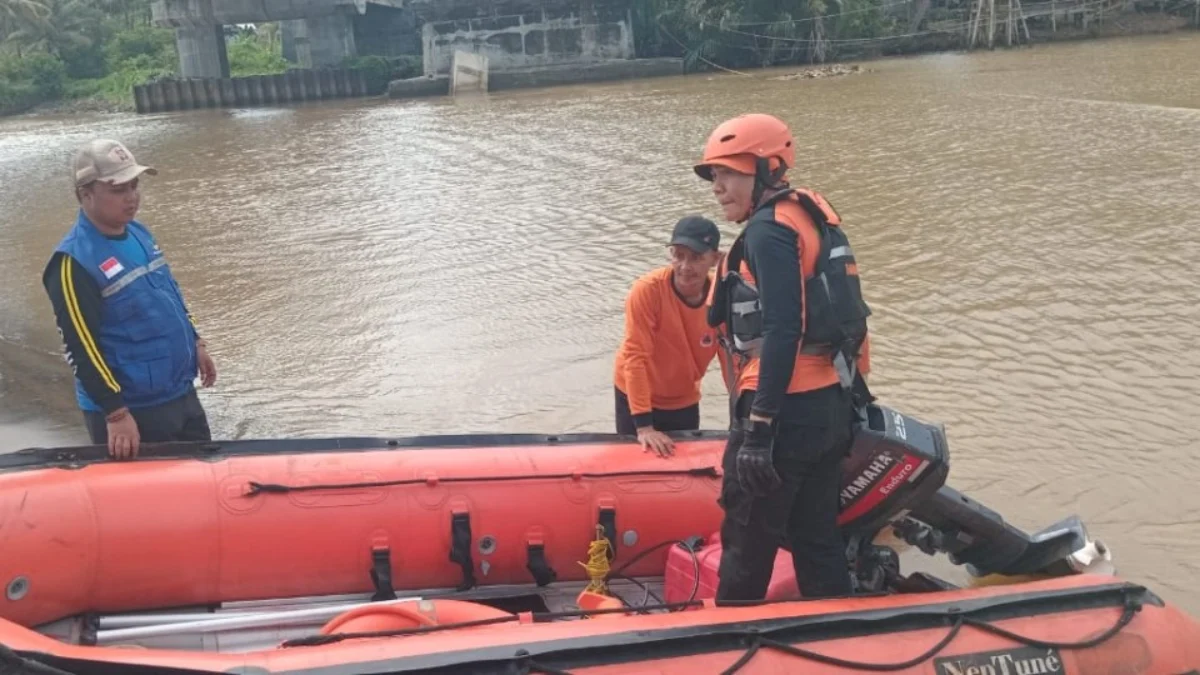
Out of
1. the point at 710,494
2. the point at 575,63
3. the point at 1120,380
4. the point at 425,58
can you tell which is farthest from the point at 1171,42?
the point at 710,494

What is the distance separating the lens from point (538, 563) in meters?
3.30

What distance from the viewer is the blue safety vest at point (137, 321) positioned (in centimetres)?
306

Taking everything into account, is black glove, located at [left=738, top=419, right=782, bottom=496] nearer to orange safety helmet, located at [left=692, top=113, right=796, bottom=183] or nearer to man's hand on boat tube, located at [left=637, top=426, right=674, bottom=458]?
orange safety helmet, located at [left=692, top=113, right=796, bottom=183]

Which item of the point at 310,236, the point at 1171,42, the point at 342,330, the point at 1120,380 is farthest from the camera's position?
the point at 1171,42

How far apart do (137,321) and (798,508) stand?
6.24 feet

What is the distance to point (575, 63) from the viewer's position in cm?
3002

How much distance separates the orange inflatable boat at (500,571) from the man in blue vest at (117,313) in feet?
0.49

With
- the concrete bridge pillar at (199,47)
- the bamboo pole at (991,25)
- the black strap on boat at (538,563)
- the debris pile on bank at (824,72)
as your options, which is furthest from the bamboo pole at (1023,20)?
the black strap on boat at (538,563)

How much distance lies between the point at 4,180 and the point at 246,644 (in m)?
16.5

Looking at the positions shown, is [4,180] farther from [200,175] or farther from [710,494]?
[710,494]

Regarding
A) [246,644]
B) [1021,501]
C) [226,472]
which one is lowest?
[1021,501]

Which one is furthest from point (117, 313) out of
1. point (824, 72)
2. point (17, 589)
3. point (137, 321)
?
point (824, 72)

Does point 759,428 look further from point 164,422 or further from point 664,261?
point 664,261

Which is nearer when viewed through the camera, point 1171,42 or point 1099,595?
point 1099,595
